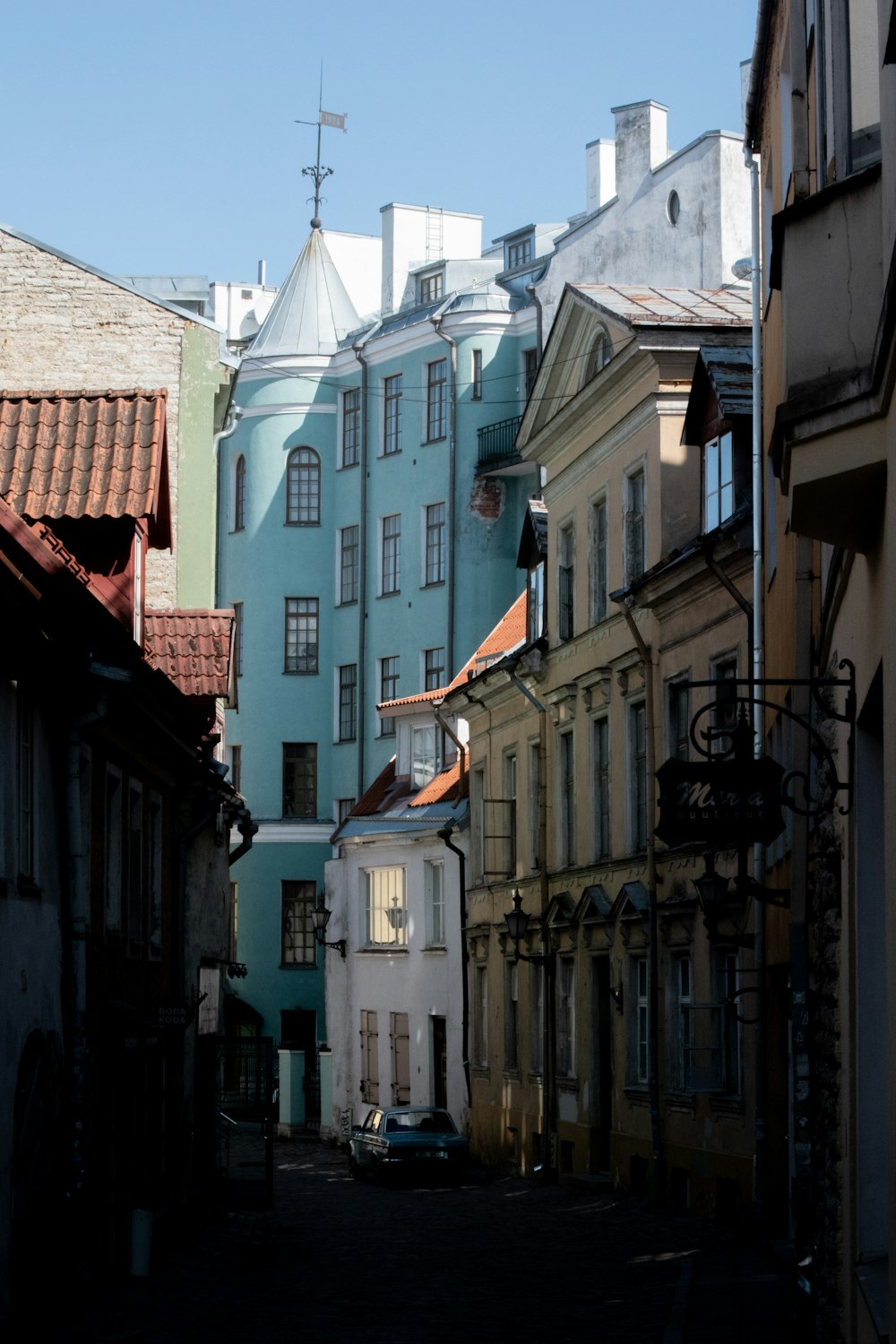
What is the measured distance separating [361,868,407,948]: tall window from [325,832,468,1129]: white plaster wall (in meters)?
0.20

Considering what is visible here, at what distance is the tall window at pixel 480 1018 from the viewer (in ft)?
125

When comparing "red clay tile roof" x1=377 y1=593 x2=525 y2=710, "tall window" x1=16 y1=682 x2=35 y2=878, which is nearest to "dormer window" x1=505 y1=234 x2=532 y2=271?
"red clay tile roof" x1=377 y1=593 x2=525 y2=710

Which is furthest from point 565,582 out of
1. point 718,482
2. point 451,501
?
point 451,501

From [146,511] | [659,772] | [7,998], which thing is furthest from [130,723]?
[659,772]

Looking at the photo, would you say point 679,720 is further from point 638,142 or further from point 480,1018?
point 638,142

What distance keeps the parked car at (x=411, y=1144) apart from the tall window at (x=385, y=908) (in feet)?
28.1

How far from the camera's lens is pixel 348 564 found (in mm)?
55438

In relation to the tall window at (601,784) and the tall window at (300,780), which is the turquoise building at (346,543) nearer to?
the tall window at (300,780)

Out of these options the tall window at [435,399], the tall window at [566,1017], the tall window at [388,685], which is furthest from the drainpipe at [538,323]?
the tall window at [566,1017]

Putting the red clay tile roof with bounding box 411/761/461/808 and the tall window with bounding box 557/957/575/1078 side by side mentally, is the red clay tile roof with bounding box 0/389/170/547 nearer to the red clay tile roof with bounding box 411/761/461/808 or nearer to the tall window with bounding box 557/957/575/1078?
the tall window with bounding box 557/957/575/1078

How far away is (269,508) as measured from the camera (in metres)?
55.4

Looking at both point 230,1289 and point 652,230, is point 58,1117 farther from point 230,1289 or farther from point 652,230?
point 652,230

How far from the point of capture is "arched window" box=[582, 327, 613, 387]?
100ft

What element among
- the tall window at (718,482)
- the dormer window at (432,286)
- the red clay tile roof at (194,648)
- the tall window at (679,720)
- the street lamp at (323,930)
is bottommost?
the street lamp at (323,930)
